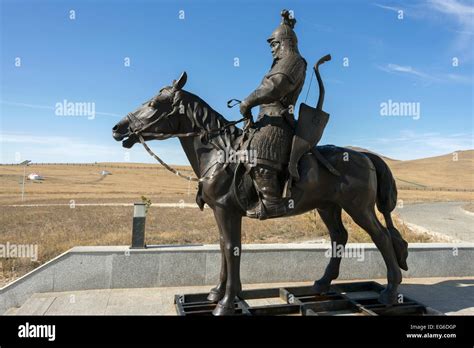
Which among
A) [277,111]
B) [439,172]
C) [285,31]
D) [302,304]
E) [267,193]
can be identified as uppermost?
[439,172]

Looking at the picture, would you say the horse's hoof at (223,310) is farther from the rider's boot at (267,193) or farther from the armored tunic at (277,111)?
the armored tunic at (277,111)

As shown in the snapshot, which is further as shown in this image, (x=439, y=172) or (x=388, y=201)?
(x=439, y=172)

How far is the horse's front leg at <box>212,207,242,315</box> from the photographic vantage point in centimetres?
429

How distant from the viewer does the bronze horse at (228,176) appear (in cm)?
436

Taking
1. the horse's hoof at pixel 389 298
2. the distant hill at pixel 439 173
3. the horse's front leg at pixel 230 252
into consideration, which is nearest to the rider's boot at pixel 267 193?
the horse's front leg at pixel 230 252

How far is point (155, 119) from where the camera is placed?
14.7ft

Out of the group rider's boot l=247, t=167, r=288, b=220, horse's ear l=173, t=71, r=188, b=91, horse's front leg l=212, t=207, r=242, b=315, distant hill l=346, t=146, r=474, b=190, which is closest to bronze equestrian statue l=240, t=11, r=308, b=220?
rider's boot l=247, t=167, r=288, b=220

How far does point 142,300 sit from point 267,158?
3.09 m

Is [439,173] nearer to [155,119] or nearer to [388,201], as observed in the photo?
[388,201]

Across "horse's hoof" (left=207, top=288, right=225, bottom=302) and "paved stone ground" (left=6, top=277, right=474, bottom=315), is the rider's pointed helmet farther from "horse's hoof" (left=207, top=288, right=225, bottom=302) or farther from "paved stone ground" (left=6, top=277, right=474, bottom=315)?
"paved stone ground" (left=6, top=277, right=474, bottom=315)

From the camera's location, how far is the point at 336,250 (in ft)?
18.0

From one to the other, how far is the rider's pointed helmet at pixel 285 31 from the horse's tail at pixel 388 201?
7.23 ft

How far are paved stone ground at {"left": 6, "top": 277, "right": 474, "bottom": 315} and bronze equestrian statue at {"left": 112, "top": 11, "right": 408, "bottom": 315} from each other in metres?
1.01

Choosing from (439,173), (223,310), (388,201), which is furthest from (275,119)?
(439,173)
